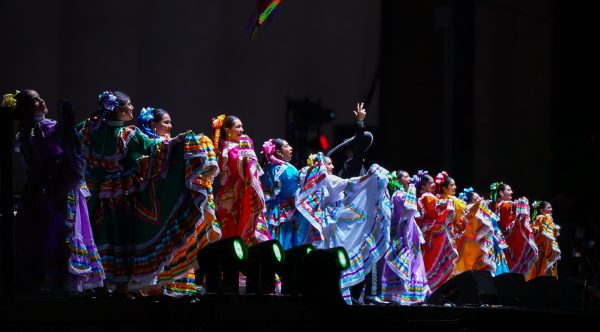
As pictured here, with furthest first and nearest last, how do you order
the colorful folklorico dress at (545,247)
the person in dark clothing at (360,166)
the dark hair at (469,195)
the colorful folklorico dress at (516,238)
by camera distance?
the colorful folklorico dress at (545,247), the colorful folklorico dress at (516,238), the dark hair at (469,195), the person in dark clothing at (360,166)

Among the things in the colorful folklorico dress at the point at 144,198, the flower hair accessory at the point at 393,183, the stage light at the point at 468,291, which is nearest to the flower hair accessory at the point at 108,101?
the colorful folklorico dress at the point at 144,198

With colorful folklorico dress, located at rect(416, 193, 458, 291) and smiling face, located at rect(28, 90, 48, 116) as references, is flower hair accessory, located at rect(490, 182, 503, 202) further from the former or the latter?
smiling face, located at rect(28, 90, 48, 116)

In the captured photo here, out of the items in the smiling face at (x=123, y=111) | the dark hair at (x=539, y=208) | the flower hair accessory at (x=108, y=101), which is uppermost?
the flower hair accessory at (x=108, y=101)

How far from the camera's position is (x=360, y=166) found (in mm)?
9273

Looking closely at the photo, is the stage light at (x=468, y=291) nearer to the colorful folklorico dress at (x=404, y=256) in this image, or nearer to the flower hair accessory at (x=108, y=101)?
the colorful folklorico dress at (x=404, y=256)

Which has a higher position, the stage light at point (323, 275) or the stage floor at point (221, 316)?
the stage light at point (323, 275)

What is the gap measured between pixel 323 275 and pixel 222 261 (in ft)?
1.99

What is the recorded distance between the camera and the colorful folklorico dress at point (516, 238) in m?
10.7

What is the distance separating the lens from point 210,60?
9.89 meters

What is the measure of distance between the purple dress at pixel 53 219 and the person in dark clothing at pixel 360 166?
118 inches

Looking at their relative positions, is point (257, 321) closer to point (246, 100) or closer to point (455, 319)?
point (455, 319)

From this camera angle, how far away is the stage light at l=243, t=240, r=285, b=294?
5605mm

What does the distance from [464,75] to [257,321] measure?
8.34 metres

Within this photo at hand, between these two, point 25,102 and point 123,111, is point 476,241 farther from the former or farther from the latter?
point 25,102
